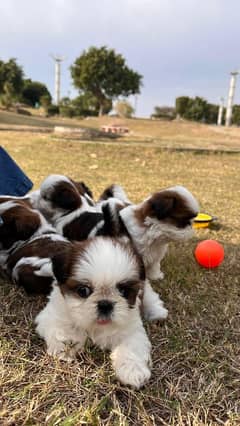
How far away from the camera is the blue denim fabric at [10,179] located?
4.51 meters

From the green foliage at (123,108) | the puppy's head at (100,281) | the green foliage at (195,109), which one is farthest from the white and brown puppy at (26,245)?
the green foliage at (195,109)

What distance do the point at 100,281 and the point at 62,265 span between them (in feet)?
0.74

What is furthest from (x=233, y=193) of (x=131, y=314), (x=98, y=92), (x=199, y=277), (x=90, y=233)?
(x=98, y=92)

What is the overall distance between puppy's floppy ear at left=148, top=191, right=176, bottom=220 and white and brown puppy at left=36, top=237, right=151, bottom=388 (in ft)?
3.20

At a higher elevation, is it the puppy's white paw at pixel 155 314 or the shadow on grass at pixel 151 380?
the puppy's white paw at pixel 155 314

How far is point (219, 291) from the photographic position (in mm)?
3211

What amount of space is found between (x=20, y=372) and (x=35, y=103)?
55208mm

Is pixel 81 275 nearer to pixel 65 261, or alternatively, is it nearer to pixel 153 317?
pixel 65 261

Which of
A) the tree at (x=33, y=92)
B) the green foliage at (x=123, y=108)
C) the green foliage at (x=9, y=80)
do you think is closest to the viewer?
the green foliage at (x=9, y=80)

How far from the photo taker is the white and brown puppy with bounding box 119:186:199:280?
302cm

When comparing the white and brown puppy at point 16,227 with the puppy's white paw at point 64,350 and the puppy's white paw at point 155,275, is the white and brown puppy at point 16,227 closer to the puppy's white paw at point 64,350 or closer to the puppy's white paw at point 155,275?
the puppy's white paw at point 155,275

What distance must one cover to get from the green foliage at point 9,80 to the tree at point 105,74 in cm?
824

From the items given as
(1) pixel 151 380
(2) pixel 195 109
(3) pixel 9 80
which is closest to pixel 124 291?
(1) pixel 151 380

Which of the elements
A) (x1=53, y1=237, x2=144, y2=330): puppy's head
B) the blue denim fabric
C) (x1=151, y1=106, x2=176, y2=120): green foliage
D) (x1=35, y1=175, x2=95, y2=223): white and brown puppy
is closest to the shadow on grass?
(x1=53, y1=237, x2=144, y2=330): puppy's head
